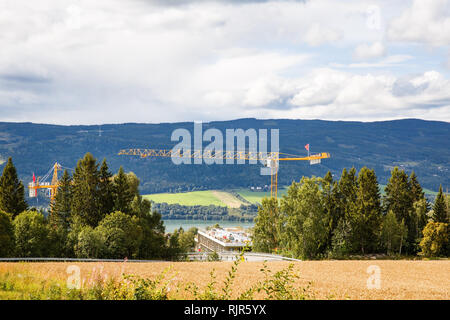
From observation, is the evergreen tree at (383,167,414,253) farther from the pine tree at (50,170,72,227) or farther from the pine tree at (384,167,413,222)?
the pine tree at (50,170,72,227)

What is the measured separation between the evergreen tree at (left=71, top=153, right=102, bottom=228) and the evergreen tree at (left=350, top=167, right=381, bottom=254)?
37.8m

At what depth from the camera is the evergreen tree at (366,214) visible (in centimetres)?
6762

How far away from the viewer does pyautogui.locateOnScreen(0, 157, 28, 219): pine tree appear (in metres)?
60.5

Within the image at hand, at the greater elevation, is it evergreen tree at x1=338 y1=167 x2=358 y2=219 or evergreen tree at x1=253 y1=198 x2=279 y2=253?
evergreen tree at x1=338 y1=167 x2=358 y2=219

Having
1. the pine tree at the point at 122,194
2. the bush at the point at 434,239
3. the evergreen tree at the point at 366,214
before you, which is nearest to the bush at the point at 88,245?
the pine tree at the point at 122,194

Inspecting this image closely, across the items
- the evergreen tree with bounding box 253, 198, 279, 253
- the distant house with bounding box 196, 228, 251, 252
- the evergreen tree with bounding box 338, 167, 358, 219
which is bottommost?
the distant house with bounding box 196, 228, 251, 252

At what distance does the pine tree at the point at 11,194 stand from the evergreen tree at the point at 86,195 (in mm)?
7052

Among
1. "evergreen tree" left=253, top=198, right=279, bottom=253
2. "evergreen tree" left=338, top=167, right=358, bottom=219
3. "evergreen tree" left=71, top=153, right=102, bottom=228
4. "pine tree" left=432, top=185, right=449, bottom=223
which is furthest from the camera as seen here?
"evergreen tree" left=253, top=198, right=279, bottom=253

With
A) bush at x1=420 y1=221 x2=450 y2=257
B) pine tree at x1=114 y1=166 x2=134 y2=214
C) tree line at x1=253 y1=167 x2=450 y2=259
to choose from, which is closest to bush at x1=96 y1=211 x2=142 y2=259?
pine tree at x1=114 y1=166 x2=134 y2=214

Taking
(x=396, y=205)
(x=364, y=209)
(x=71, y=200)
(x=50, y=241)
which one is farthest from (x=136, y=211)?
(x=396, y=205)

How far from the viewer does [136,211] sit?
2502 inches

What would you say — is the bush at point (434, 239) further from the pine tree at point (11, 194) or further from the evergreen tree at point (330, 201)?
the pine tree at point (11, 194)
